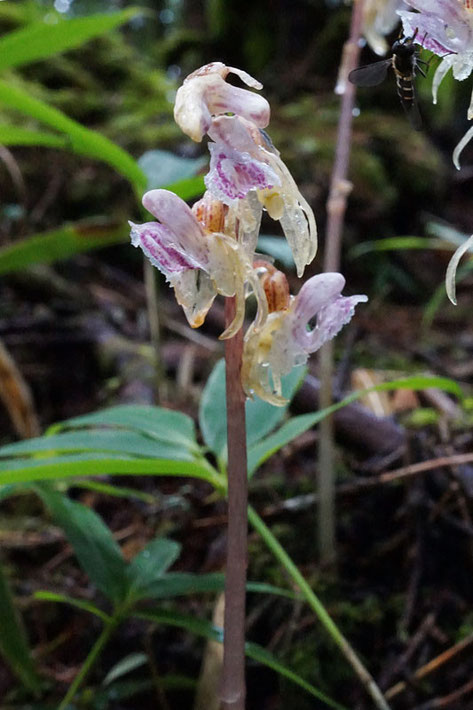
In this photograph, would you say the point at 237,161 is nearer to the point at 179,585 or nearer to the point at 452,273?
the point at 452,273

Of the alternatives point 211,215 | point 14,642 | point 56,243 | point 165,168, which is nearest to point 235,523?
point 211,215

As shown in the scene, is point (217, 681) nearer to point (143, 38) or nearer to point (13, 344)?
point (13, 344)

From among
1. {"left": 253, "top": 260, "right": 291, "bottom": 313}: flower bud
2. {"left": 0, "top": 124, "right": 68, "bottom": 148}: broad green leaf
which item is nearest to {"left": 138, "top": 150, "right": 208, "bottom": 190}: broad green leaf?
{"left": 0, "top": 124, "right": 68, "bottom": 148}: broad green leaf

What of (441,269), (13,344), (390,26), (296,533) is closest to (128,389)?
(13,344)

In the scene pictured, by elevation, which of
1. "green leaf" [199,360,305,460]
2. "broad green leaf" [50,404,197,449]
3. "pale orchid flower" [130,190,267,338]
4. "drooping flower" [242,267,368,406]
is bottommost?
"green leaf" [199,360,305,460]

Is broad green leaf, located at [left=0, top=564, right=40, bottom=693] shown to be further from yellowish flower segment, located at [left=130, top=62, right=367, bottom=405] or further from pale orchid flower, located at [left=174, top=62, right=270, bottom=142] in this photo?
pale orchid flower, located at [left=174, top=62, right=270, bottom=142]

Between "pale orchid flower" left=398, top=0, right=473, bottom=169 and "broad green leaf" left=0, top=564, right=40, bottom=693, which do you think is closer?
"pale orchid flower" left=398, top=0, right=473, bottom=169
